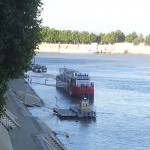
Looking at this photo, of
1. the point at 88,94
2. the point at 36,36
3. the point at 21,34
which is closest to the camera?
the point at 21,34

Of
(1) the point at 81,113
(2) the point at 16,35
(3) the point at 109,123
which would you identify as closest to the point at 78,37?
(1) the point at 81,113

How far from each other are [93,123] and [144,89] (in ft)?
91.5

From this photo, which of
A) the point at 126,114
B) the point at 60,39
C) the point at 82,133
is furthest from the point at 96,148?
the point at 60,39

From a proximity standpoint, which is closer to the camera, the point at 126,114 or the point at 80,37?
the point at 126,114

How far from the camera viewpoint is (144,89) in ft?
202

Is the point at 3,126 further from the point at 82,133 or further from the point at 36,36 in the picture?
the point at 36,36

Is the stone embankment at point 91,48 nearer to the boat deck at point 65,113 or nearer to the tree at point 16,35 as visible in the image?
the boat deck at point 65,113

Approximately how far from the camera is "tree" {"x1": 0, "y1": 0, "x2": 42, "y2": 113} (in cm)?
862

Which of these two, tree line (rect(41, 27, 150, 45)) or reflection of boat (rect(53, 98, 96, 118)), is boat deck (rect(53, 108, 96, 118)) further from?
tree line (rect(41, 27, 150, 45))

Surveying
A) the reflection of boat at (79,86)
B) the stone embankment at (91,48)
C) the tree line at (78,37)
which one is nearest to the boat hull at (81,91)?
the reflection of boat at (79,86)

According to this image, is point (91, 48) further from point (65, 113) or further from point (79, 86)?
point (65, 113)

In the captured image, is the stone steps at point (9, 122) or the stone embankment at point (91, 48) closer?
the stone steps at point (9, 122)

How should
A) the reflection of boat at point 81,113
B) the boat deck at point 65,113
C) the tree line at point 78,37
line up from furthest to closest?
1. the tree line at point 78,37
2. the boat deck at point 65,113
3. the reflection of boat at point 81,113

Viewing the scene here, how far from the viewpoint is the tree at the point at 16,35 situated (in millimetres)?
8617
